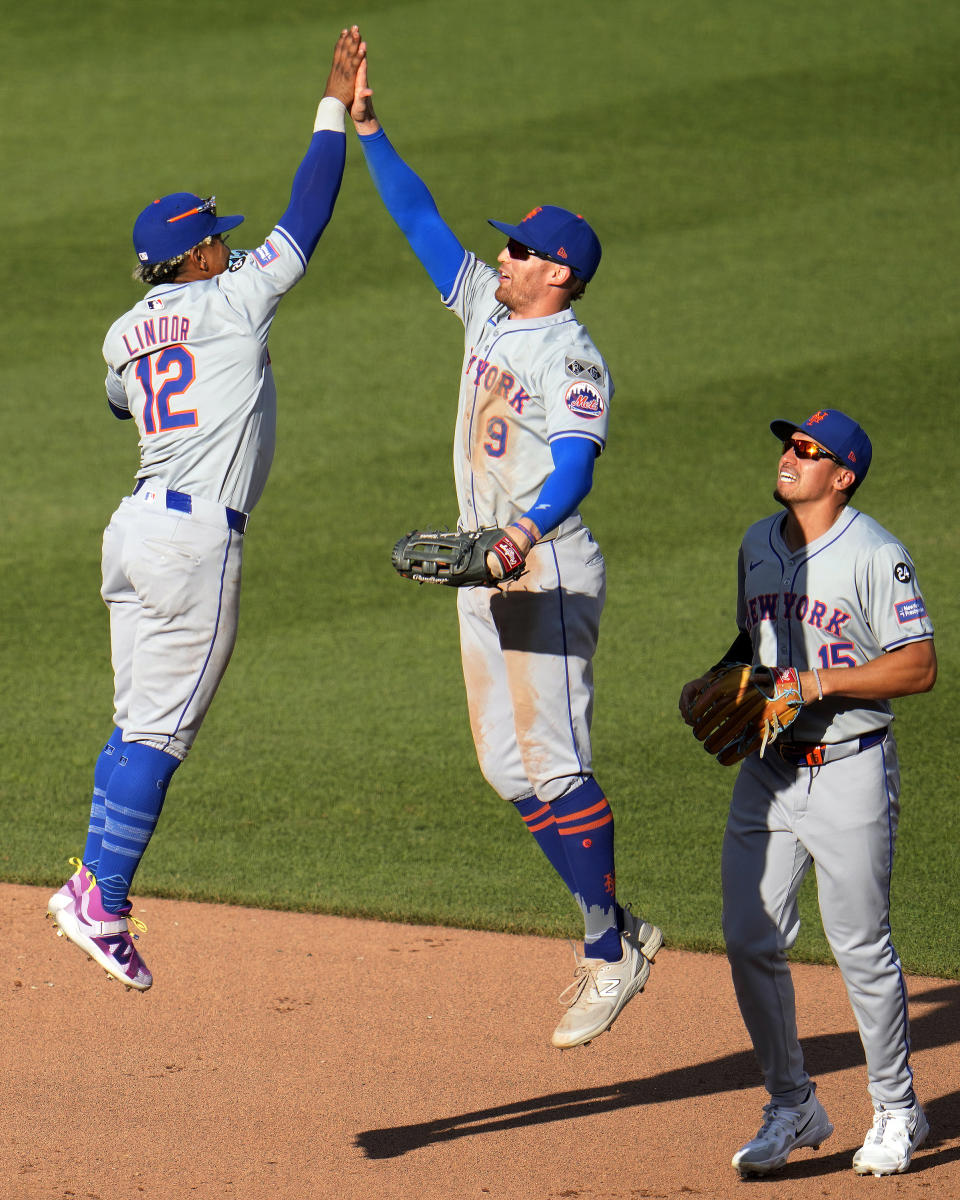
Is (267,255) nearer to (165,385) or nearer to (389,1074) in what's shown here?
(165,385)

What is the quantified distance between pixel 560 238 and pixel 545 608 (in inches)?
42.9

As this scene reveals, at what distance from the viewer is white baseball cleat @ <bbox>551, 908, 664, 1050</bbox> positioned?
4754 millimetres

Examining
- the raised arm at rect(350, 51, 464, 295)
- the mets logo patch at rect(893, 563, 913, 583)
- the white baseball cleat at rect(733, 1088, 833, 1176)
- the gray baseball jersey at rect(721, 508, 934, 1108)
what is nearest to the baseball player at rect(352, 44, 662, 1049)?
the raised arm at rect(350, 51, 464, 295)

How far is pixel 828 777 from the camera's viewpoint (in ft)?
15.1

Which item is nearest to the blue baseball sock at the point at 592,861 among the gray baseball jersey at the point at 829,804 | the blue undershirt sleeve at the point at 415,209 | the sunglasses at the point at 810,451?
the gray baseball jersey at the point at 829,804

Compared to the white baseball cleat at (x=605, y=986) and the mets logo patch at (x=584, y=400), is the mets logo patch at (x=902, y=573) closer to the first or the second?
the mets logo patch at (x=584, y=400)

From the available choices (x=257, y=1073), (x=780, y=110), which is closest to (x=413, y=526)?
(x=257, y=1073)

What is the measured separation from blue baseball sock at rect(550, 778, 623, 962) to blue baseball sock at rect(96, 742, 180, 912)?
120 centimetres

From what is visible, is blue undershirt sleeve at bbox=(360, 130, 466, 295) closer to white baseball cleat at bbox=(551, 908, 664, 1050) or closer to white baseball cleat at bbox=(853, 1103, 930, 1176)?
white baseball cleat at bbox=(551, 908, 664, 1050)

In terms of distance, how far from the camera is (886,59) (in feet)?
61.4

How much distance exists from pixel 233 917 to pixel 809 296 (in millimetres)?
9113

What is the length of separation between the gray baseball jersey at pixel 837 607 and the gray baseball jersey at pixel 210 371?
1529mm

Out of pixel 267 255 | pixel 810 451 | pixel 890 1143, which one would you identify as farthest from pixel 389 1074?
pixel 267 255

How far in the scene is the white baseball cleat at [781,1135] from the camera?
476cm
